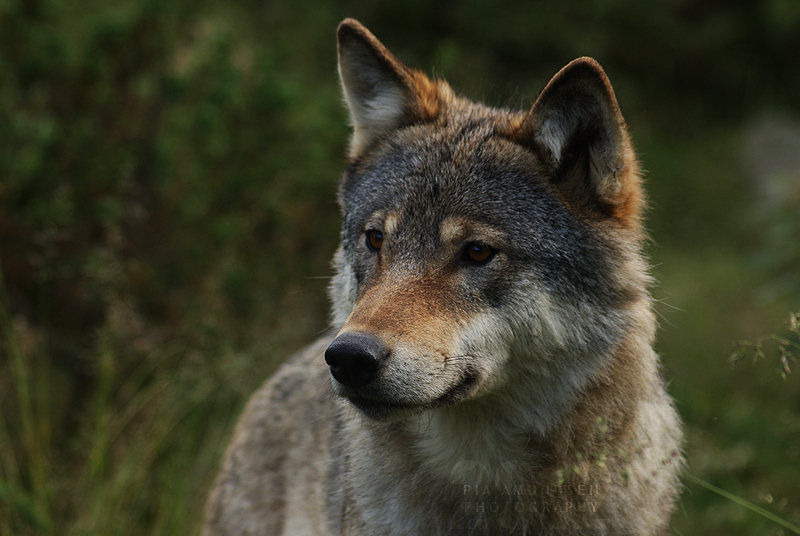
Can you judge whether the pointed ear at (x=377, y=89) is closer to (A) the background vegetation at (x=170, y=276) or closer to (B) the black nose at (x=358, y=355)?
(A) the background vegetation at (x=170, y=276)

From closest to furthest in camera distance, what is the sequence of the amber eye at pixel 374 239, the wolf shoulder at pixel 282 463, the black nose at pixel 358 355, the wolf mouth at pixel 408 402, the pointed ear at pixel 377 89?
the black nose at pixel 358 355
the wolf mouth at pixel 408 402
the amber eye at pixel 374 239
the pointed ear at pixel 377 89
the wolf shoulder at pixel 282 463

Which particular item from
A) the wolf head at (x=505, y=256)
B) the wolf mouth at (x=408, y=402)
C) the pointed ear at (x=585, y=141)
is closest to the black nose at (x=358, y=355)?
the wolf head at (x=505, y=256)

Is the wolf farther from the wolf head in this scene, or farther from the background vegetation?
the background vegetation

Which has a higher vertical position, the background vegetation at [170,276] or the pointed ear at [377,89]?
the pointed ear at [377,89]

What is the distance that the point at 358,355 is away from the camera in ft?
8.99

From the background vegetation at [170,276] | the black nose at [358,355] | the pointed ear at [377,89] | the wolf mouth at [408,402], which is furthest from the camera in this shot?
the background vegetation at [170,276]

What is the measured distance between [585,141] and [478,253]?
0.69 meters

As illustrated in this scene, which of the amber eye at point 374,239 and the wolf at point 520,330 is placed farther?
the amber eye at point 374,239

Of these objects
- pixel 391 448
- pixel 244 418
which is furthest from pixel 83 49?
pixel 391 448

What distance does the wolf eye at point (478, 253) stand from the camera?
10.6ft

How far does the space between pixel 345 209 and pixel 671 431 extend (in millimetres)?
1910

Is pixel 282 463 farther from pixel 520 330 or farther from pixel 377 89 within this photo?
pixel 377 89

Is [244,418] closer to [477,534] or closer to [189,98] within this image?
[477,534]

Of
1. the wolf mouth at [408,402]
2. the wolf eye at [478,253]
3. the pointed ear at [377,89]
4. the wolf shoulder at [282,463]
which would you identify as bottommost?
the wolf shoulder at [282,463]
